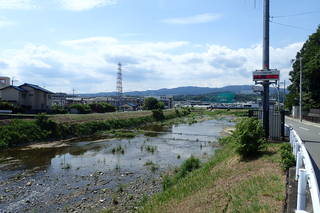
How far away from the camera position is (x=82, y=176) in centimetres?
1784

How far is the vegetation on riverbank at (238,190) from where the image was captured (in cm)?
673

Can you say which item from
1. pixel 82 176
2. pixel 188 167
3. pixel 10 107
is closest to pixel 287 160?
pixel 188 167

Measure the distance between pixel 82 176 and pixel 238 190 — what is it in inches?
484

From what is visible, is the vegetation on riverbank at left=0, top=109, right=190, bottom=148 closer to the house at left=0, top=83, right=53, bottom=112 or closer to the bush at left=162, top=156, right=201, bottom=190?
the house at left=0, top=83, right=53, bottom=112

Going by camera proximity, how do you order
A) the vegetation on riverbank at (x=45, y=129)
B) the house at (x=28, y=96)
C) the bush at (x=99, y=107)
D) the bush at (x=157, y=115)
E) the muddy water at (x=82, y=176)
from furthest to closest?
the bush at (x=99, y=107) → the bush at (x=157, y=115) → the house at (x=28, y=96) → the vegetation on riverbank at (x=45, y=129) → the muddy water at (x=82, y=176)

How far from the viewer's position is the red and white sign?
14.0m

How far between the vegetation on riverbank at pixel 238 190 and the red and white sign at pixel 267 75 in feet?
11.0

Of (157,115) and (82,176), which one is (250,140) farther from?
(157,115)

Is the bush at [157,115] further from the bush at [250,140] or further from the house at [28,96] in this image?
the bush at [250,140]

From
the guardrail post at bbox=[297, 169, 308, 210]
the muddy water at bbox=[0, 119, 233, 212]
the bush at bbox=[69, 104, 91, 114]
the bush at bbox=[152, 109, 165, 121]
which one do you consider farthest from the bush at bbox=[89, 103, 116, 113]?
the guardrail post at bbox=[297, 169, 308, 210]

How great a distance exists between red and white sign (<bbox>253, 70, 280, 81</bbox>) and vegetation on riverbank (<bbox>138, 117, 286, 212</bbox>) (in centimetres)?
334

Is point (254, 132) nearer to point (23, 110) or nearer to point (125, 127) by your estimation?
point (125, 127)

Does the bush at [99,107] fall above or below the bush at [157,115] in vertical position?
above

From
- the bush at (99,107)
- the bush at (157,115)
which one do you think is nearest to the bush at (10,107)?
the bush at (99,107)
